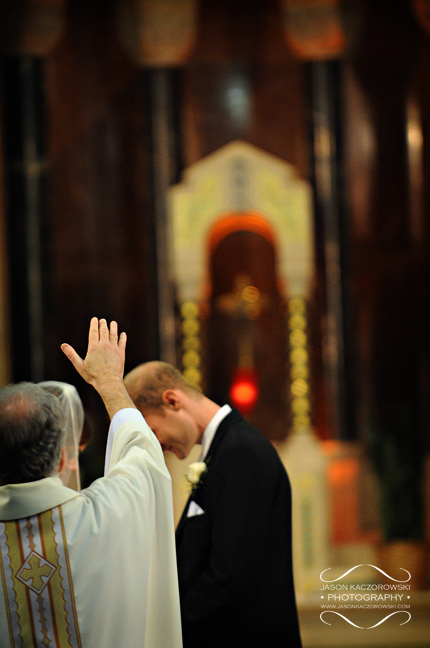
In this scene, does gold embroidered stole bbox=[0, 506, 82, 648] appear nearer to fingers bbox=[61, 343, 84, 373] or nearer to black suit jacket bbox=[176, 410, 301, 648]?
fingers bbox=[61, 343, 84, 373]

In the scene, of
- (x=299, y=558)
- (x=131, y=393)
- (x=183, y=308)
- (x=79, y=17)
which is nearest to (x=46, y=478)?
(x=131, y=393)

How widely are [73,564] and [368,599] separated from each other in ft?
13.6

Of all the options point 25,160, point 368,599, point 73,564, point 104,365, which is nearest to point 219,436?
point 104,365

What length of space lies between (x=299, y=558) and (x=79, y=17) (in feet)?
19.5

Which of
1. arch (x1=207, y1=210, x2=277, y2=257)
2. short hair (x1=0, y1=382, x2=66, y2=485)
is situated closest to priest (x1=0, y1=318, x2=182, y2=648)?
short hair (x1=0, y1=382, x2=66, y2=485)

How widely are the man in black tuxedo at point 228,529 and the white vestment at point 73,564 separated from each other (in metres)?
0.42

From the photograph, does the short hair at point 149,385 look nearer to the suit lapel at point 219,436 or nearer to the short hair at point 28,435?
the suit lapel at point 219,436

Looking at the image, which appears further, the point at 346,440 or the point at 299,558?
the point at 346,440

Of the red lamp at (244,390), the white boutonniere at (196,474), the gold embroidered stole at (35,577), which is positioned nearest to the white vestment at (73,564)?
the gold embroidered stole at (35,577)

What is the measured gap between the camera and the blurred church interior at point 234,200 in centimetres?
798

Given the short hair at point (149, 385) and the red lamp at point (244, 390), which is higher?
the short hair at point (149, 385)

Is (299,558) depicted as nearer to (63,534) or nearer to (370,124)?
(370,124)

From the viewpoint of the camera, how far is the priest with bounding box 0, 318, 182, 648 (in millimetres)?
2043

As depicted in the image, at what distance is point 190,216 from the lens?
8.05m
